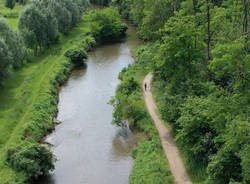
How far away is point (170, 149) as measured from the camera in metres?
37.1

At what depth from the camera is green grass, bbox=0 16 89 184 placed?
39.5 metres

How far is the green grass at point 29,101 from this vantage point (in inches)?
1555

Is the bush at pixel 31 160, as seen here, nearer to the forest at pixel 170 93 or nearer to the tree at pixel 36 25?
the forest at pixel 170 93

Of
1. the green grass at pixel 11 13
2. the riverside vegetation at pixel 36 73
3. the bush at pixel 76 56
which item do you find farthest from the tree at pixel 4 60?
the green grass at pixel 11 13

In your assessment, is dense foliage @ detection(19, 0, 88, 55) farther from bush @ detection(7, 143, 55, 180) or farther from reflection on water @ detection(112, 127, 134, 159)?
bush @ detection(7, 143, 55, 180)

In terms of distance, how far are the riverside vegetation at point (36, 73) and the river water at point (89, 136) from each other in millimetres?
1942

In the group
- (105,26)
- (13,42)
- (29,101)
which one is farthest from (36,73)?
(105,26)

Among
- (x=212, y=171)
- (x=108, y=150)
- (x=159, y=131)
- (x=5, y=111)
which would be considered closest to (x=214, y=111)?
(x=212, y=171)

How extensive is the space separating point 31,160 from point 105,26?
53.4 m

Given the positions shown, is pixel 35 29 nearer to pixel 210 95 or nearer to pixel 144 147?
pixel 144 147

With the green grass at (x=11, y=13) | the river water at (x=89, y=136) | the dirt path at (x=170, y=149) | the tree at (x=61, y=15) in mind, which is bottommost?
the river water at (x=89, y=136)

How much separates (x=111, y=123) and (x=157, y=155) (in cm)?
1081

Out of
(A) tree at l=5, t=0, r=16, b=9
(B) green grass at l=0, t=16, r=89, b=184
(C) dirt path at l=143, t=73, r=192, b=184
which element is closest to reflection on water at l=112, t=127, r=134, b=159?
(C) dirt path at l=143, t=73, r=192, b=184

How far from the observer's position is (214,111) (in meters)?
30.5
